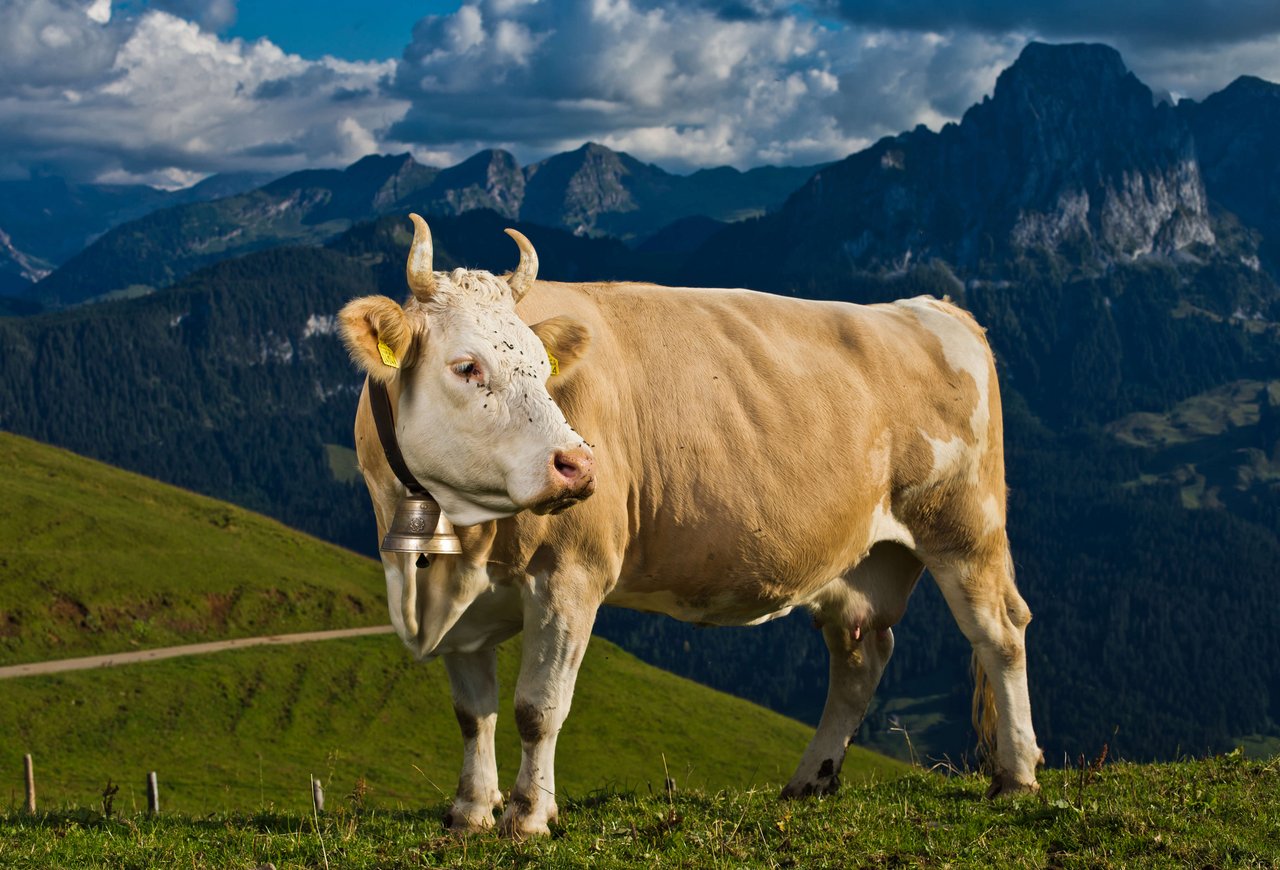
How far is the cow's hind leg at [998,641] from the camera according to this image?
37.0 feet

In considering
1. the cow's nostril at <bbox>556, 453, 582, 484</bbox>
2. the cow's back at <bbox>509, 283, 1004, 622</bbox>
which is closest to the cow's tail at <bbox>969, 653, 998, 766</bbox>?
the cow's back at <bbox>509, 283, 1004, 622</bbox>

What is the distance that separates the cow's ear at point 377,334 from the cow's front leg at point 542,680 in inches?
79.3

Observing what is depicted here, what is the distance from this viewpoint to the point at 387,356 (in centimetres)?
802

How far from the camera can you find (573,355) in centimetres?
895

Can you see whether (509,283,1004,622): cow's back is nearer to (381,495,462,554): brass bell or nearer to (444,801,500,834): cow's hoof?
(381,495,462,554): brass bell

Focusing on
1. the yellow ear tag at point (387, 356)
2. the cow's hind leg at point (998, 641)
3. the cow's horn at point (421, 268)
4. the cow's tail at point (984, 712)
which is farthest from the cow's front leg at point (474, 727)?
the cow's tail at point (984, 712)

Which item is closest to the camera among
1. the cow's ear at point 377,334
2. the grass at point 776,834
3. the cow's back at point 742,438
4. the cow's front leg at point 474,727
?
the cow's ear at point 377,334

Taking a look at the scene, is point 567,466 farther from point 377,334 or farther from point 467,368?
point 377,334

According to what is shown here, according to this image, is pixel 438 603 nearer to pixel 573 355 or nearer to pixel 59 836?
pixel 573 355

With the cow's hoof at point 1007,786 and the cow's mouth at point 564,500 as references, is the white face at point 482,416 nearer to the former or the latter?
the cow's mouth at point 564,500

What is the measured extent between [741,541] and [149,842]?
16.5 feet

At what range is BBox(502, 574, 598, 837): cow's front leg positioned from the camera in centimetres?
888

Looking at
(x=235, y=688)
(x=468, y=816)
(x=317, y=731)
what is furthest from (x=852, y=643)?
(x=235, y=688)

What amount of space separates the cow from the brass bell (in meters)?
0.14
